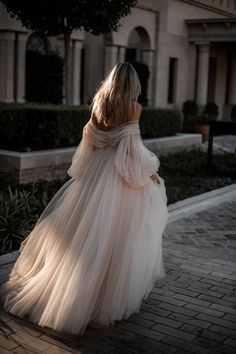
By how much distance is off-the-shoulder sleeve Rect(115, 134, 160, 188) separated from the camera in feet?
13.6

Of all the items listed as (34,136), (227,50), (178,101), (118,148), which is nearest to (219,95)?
(227,50)

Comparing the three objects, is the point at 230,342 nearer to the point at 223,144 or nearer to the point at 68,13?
the point at 68,13

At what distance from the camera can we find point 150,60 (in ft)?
74.8

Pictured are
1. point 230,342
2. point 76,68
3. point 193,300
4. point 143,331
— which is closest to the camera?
point 230,342

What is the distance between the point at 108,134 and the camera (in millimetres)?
4230

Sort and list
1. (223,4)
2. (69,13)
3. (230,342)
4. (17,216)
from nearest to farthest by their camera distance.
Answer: (230,342) → (17,216) → (69,13) → (223,4)

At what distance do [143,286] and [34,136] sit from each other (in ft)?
19.6

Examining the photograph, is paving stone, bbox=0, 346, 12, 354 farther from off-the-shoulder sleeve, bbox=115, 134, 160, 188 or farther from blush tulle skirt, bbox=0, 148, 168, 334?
off-the-shoulder sleeve, bbox=115, 134, 160, 188

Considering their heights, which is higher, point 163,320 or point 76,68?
point 76,68

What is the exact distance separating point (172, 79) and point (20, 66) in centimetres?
1028

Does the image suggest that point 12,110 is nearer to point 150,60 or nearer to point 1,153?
point 1,153

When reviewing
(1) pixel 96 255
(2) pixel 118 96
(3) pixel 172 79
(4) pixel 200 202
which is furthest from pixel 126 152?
(3) pixel 172 79

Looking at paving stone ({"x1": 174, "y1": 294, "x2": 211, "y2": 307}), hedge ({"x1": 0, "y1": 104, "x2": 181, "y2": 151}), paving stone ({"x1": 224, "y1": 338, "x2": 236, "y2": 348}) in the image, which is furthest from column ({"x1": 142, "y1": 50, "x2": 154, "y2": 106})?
Result: paving stone ({"x1": 224, "y1": 338, "x2": 236, "y2": 348})

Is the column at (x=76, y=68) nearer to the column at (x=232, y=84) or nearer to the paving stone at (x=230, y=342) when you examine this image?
the column at (x=232, y=84)
